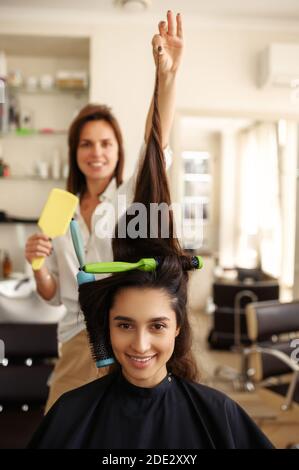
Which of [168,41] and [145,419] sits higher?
[168,41]

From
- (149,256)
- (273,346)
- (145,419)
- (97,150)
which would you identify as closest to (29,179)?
(97,150)

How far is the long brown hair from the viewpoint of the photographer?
0.83 meters

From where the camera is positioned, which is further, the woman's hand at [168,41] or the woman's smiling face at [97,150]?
the woman's smiling face at [97,150]

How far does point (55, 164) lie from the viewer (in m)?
1.25

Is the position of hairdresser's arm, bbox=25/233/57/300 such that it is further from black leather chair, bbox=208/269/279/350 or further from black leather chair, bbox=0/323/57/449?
black leather chair, bbox=208/269/279/350

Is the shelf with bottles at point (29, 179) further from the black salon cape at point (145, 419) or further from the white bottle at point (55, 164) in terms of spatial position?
the black salon cape at point (145, 419)

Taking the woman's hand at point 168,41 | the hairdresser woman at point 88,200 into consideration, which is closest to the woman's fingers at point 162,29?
the woman's hand at point 168,41

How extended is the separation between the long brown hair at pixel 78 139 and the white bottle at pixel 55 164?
27 centimetres

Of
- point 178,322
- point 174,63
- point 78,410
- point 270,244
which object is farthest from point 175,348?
point 270,244

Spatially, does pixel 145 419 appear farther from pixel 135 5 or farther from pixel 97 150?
pixel 135 5

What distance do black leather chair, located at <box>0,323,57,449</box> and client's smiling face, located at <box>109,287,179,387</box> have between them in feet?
1.15

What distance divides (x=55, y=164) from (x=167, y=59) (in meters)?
0.60

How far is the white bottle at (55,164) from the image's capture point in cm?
115
